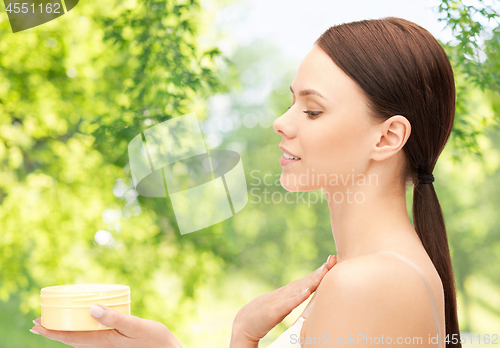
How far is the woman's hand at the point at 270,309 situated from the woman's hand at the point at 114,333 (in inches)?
7.5

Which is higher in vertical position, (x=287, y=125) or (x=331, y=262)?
(x=287, y=125)

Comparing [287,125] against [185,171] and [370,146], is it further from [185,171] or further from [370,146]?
[185,171]

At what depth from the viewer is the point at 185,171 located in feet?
8.71

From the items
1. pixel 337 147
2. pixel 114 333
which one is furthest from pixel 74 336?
pixel 337 147

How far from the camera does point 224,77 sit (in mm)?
3088

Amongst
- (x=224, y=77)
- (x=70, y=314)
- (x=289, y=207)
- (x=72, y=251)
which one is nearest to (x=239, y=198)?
(x=289, y=207)

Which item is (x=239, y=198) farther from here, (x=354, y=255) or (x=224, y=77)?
(x=354, y=255)

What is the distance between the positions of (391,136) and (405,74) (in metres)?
0.11

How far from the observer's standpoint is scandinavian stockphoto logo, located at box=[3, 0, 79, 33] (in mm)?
2703

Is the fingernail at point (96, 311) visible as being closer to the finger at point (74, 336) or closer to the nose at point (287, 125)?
the finger at point (74, 336)

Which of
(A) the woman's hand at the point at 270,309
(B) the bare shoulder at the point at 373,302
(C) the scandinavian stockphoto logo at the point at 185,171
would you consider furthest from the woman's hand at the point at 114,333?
(C) the scandinavian stockphoto logo at the point at 185,171

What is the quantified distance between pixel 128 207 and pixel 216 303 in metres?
1.14

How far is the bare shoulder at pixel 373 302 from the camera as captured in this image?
620mm

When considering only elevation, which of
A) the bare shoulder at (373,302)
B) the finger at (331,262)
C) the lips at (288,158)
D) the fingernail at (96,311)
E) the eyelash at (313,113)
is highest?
the eyelash at (313,113)
